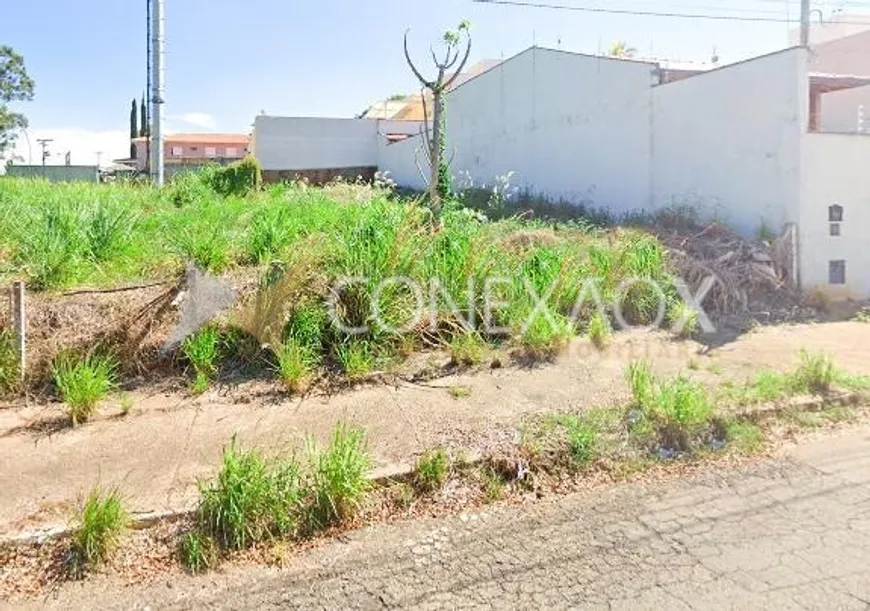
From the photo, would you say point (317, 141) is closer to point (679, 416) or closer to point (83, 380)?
point (83, 380)

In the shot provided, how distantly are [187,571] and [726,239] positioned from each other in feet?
26.0

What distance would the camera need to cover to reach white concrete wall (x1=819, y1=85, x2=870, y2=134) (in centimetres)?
1334

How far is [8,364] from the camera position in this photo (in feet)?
16.0

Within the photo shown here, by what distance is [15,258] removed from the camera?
606cm

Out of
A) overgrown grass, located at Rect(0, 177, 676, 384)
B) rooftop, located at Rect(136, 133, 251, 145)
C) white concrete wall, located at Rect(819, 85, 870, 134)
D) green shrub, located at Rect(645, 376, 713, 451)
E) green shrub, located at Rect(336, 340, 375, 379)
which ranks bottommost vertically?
green shrub, located at Rect(645, 376, 713, 451)

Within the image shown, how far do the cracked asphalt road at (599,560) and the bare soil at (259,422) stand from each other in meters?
0.68

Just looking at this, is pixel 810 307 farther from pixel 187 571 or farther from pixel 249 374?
pixel 187 571

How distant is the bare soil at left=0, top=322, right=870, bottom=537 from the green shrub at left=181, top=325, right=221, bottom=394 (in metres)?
0.20

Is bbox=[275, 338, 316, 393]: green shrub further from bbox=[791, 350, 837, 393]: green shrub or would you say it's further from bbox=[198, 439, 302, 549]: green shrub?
bbox=[791, 350, 837, 393]: green shrub

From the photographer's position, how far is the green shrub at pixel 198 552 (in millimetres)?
2979

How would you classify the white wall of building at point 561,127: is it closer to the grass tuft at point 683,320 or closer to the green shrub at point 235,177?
the grass tuft at point 683,320

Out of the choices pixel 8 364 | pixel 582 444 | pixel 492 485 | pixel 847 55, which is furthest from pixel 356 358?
pixel 847 55

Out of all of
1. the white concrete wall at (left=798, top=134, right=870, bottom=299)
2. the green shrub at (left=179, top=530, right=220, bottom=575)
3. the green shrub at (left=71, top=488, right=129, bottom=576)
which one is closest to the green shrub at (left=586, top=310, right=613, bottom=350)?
the white concrete wall at (left=798, top=134, right=870, bottom=299)

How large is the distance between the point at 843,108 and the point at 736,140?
7014 millimetres
